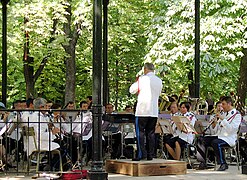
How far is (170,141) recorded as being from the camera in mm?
14133

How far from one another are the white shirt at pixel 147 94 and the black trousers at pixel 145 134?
0.42 feet

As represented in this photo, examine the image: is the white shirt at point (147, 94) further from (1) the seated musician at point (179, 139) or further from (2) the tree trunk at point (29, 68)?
(2) the tree trunk at point (29, 68)

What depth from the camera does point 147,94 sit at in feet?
41.4

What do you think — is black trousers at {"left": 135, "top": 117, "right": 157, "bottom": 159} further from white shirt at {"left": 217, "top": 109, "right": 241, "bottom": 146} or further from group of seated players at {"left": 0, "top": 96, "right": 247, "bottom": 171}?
white shirt at {"left": 217, "top": 109, "right": 241, "bottom": 146}

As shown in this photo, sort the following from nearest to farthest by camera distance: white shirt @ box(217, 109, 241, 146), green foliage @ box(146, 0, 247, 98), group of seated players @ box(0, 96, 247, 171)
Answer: group of seated players @ box(0, 96, 247, 171) < white shirt @ box(217, 109, 241, 146) < green foliage @ box(146, 0, 247, 98)

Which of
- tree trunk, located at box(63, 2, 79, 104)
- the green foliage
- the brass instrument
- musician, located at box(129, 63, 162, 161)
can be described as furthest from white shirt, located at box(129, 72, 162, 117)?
tree trunk, located at box(63, 2, 79, 104)

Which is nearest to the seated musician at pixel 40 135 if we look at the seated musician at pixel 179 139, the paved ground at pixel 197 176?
the paved ground at pixel 197 176

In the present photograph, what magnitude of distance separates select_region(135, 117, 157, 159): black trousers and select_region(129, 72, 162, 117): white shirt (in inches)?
5.0

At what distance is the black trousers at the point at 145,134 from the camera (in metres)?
12.6

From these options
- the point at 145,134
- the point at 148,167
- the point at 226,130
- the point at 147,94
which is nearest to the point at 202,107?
the point at 226,130

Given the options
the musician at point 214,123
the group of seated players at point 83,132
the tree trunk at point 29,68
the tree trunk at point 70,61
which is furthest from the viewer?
the tree trunk at point 70,61

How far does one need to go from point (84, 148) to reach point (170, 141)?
1.83m

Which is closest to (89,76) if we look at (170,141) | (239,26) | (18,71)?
(18,71)

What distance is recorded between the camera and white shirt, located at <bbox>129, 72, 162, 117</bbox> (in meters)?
12.6
